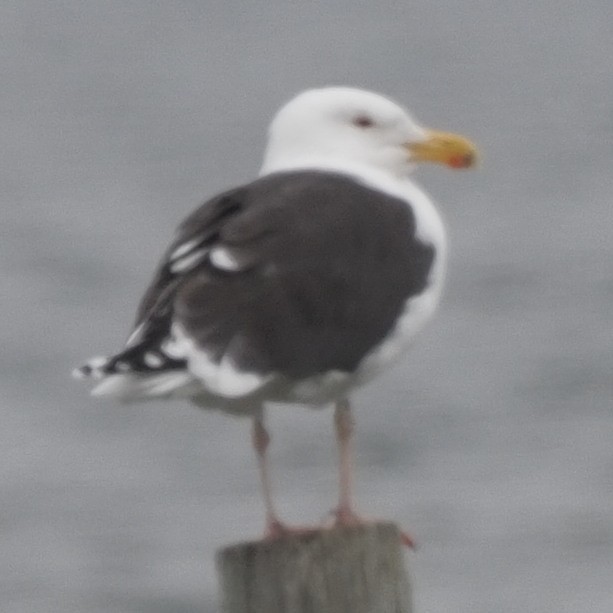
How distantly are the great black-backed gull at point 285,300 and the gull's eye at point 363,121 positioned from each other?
1.09 feet

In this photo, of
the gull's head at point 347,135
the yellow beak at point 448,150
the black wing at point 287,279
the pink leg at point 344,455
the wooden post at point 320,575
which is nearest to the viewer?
the wooden post at point 320,575

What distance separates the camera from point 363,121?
7.35m

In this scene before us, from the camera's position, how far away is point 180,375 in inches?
235

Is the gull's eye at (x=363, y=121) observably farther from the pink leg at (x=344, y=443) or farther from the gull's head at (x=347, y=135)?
the pink leg at (x=344, y=443)

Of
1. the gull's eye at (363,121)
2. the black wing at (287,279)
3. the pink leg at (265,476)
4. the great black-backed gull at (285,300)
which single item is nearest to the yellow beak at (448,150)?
the gull's eye at (363,121)

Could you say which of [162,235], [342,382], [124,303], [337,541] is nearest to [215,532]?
[124,303]

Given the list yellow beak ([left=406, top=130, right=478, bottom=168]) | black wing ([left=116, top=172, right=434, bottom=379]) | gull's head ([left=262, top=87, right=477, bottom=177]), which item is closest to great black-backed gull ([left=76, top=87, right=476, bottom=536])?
black wing ([left=116, top=172, right=434, bottom=379])

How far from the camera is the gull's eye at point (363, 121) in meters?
7.34

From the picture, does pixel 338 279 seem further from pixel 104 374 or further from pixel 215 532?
pixel 215 532

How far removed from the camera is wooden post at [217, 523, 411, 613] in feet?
18.3

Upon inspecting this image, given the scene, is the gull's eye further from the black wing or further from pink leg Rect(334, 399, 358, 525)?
pink leg Rect(334, 399, 358, 525)

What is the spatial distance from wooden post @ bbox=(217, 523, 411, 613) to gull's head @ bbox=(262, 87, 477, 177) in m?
1.78

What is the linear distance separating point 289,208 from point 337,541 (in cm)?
112

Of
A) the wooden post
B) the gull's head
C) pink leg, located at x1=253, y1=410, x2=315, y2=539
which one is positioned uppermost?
the gull's head
